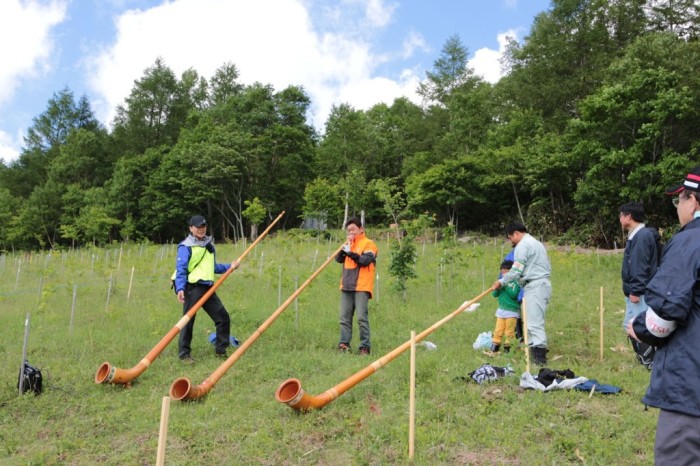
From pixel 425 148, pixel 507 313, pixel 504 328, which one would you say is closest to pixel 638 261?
pixel 507 313

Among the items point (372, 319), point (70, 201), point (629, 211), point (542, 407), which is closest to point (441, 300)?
point (372, 319)

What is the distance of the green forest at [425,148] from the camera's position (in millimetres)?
19891

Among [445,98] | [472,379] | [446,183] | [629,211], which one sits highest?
[445,98]

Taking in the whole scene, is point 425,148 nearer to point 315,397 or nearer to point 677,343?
point 315,397

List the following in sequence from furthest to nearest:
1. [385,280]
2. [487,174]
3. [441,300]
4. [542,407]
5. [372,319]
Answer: [487,174], [385,280], [441,300], [372,319], [542,407]

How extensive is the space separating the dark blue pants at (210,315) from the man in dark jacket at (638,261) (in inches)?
196

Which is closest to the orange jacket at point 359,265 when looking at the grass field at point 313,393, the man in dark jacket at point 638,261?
the grass field at point 313,393

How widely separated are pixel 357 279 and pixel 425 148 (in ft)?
99.5

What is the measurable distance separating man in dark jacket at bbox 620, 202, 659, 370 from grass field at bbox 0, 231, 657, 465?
38 cm

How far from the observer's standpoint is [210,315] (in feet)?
21.9

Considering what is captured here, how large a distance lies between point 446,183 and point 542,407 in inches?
964

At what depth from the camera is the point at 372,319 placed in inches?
368

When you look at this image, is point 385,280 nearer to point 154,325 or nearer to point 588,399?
point 154,325

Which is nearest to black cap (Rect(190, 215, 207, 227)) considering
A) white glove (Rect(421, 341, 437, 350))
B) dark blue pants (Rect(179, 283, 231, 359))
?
dark blue pants (Rect(179, 283, 231, 359))
